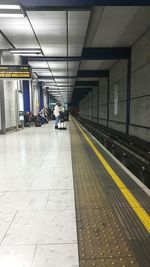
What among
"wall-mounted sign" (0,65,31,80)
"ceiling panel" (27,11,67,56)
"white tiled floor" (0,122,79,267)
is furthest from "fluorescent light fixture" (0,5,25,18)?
"white tiled floor" (0,122,79,267)

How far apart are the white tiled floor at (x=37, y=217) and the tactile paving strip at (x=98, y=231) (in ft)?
0.32

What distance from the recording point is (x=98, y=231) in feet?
8.96

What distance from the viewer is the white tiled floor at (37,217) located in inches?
88.6

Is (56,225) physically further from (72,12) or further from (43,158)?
(72,12)

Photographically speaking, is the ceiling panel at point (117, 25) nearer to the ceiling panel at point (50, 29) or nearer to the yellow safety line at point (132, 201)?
the ceiling panel at point (50, 29)

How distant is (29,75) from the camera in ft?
38.7

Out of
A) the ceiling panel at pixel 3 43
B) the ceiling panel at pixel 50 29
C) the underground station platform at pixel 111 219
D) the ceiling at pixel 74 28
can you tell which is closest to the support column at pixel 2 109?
the ceiling panel at pixel 3 43

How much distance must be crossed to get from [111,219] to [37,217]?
911mm

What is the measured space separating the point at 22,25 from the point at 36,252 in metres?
8.94

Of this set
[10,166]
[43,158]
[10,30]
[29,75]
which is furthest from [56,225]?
[29,75]

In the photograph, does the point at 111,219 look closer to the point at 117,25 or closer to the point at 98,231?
the point at 98,231

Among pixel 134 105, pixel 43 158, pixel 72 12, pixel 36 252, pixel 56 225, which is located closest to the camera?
pixel 36 252

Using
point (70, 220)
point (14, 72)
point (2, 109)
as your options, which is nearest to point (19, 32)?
point (14, 72)

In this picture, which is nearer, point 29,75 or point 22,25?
point 22,25
